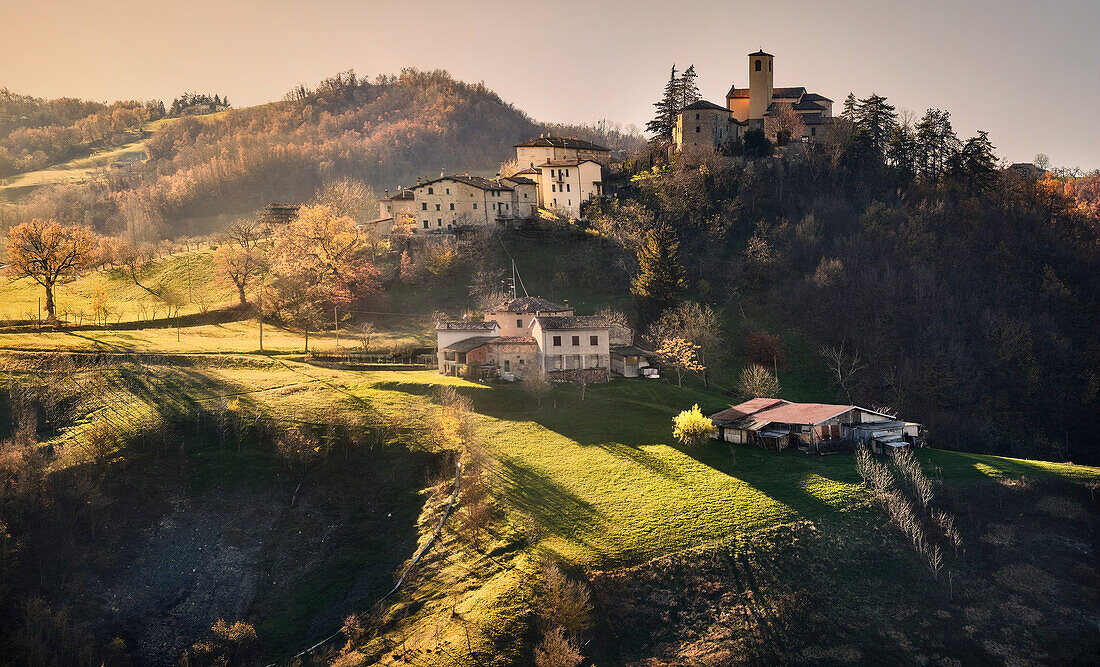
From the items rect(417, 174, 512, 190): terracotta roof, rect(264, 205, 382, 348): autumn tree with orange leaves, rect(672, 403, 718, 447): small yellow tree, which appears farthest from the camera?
rect(417, 174, 512, 190): terracotta roof

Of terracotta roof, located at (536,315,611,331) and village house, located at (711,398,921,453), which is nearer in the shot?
village house, located at (711,398,921,453)

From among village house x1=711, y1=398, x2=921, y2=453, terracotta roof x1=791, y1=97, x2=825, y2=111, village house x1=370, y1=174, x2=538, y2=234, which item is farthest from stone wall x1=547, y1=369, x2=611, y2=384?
terracotta roof x1=791, y1=97, x2=825, y2=111

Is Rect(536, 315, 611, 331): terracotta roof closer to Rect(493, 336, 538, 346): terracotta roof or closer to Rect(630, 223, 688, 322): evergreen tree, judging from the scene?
Rect(493, 336, 538, 346): terracotta roof

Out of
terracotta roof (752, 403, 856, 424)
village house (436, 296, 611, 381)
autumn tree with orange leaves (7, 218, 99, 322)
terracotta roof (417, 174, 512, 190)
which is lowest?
terracotta roof (752, 403, 856, 424)

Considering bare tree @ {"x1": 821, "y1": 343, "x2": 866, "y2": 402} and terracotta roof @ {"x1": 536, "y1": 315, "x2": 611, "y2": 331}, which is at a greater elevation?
terracotta roof @ {"x1": 536, "y1": 315, "x2": 611, "y2": 331}

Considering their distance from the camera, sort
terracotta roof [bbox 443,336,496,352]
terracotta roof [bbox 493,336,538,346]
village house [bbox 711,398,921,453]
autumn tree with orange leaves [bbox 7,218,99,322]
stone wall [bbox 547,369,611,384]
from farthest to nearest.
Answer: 1. autumn tree with orange leaves [bbox 7,218,99,322]
2. terracotta roof [bbox 493,336,538,346]
3. terracotta roof [bbox 443,336,496,352]
4. stone wall [bbox 547,369,611,384]
5. village house [bbox 711,398,921,453]

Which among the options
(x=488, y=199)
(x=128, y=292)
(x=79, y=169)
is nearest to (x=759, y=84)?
(x=488, y=199)

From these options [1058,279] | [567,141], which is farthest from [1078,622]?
[567,141]
